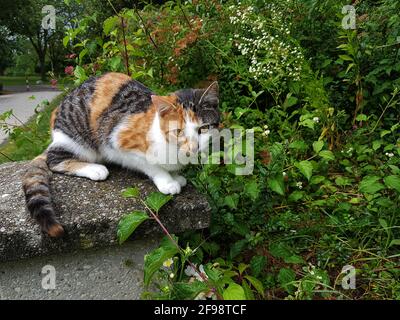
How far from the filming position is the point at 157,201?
1.89 metres

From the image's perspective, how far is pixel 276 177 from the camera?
2.12 m

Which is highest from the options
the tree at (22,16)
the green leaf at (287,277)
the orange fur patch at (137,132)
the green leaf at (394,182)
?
the tree at (22,16)

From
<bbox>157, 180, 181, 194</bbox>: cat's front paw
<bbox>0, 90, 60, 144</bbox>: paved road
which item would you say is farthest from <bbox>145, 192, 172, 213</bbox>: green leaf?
<bbox>0, 90, 60, 144</bbox>: paved road

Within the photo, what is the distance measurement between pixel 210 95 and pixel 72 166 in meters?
0.87

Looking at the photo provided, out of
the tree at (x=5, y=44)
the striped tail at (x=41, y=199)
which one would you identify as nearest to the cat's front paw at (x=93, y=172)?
the striped tail at (x=41, y=199)

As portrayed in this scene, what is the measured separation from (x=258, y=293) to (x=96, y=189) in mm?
948

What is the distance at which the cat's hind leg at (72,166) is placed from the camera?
88.8 inches

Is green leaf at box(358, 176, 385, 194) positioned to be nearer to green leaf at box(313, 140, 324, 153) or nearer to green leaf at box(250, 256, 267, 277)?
green leaf at box(313, 140, 324, 153)

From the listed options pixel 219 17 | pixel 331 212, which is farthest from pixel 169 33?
pixel 331 212

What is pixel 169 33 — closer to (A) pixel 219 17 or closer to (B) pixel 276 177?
(A) pixel 219 17

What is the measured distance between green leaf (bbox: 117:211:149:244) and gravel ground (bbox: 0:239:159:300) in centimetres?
18

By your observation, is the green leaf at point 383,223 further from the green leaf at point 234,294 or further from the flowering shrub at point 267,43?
the flowering shrub at point 267,43

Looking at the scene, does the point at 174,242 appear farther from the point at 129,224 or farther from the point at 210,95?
the point at 210,95

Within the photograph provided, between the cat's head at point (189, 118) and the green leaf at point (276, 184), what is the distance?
0.36 metres
